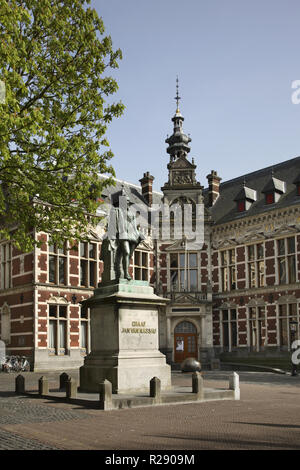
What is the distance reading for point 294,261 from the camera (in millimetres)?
32406

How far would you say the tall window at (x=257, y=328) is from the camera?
3362cm

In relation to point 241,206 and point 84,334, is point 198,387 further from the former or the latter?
point 241,206

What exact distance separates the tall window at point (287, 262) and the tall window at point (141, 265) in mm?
9284

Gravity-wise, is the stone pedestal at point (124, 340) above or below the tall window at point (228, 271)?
below

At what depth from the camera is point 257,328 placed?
1330 inches

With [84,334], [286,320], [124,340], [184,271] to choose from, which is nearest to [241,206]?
[184,271]

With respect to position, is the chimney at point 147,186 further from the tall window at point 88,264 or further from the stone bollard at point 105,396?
the stone bollard at point 105,396

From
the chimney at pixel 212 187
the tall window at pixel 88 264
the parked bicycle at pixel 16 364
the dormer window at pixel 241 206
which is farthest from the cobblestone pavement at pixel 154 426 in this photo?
the chimney at pixel 212 187

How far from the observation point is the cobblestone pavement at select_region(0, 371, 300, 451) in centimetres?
829

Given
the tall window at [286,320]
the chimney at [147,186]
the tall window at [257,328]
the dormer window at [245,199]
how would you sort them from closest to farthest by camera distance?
1. the tall window at [286,320]
2. the tall window at [257,328]
3. the dormer window at [245,199]
4. the chimney at [147,186]

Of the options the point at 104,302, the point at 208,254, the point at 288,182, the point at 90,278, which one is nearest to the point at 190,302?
the point at 208,254

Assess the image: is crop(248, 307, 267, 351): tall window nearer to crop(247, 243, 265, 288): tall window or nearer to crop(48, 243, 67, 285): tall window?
crop(247, 243, 265, 288): tall window

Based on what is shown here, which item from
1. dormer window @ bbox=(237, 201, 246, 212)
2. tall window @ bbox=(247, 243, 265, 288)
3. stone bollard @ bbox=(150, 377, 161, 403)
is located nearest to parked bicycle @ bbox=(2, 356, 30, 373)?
tall window @ bbox=(247, 243, 265, 288)

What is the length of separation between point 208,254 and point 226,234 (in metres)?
1.95
